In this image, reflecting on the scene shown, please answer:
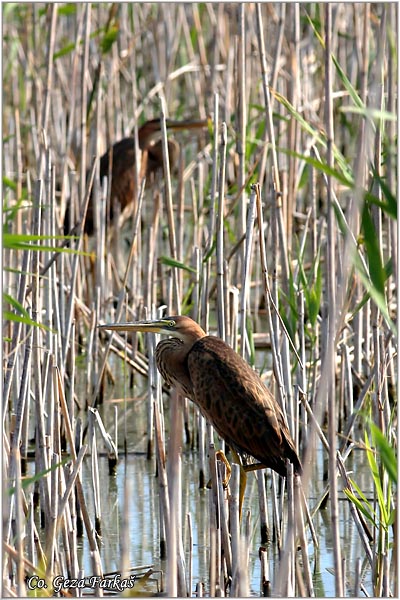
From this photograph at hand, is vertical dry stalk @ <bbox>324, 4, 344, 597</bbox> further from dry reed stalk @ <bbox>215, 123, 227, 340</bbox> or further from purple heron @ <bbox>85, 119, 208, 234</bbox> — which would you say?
purple heron @ <bbox>85, 119, 208, 234</bbox>

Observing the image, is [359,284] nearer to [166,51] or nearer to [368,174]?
[368,174]

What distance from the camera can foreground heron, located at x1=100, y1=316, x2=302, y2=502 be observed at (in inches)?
110

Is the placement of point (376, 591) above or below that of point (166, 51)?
below

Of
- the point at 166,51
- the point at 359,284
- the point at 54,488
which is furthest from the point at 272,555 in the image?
the point at 166,51

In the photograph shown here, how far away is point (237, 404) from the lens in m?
2.87

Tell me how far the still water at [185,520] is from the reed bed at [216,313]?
0.02 m

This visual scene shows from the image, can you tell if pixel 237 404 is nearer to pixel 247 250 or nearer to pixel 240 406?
pixel 240 406

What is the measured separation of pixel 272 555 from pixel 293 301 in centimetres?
76

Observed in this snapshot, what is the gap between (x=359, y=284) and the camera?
371 centimetres

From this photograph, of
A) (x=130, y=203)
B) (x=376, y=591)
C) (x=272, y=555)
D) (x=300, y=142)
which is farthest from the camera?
(x=130, y=203)

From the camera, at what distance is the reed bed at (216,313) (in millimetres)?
2094

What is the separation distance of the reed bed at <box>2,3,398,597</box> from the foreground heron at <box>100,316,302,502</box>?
0.22 feet

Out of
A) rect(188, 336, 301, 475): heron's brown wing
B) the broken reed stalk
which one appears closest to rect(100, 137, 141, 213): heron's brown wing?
rect(188, 336, 301, 475): heron's brown wing

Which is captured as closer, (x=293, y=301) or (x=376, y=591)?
(x=376, y=591)
